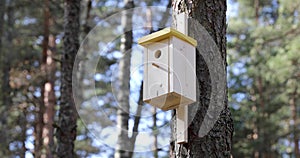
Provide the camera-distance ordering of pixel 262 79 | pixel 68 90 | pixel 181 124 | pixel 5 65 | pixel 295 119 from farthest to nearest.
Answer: pixel 295 119
pixel 262 79
pixel 5 65
pixel 68 90
pixel 181 124

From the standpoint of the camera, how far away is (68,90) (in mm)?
5301

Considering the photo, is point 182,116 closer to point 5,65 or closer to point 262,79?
point 5,65

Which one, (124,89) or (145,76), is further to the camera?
(124,89)

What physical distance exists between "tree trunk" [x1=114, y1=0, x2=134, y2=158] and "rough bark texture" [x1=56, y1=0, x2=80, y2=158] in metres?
0.49

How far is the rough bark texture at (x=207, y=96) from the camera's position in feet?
8.52

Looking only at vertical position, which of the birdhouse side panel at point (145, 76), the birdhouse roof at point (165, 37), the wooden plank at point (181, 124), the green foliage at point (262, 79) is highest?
the green foliage at point (262, 79)

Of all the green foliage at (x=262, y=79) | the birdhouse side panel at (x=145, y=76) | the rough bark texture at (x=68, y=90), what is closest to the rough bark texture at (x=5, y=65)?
the green foliage at (x=262, y=79)

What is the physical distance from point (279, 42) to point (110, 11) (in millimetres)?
3773

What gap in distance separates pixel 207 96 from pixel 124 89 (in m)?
1.79

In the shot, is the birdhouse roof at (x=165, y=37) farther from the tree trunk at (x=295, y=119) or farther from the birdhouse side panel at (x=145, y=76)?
the tree trunk at (x=295, y=119)

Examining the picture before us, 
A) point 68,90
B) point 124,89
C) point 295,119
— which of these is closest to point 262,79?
point 295,119

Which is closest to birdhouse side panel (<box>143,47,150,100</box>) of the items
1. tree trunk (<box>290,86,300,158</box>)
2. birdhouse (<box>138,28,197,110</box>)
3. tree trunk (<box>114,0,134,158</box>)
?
birdhouse (<box>138,28,197,110</box>)

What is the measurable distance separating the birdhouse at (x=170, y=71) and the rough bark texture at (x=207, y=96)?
7cm

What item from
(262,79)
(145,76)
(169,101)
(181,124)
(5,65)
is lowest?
(181,124)
